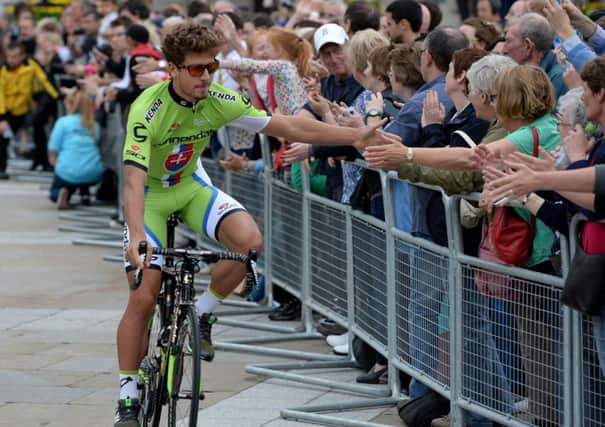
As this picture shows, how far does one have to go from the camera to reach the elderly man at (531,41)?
8.03 m

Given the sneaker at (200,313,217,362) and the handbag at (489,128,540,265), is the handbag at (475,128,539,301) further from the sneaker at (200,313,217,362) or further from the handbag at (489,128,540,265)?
the sneaker at (200,313,217,362)

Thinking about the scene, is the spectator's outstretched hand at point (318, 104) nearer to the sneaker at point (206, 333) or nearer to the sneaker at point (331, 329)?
the sneaker at point (206, 333)

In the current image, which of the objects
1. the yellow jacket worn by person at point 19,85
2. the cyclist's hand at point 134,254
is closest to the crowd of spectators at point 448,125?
the cyclist's hand at point 134,254

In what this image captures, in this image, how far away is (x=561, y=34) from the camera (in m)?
7.38

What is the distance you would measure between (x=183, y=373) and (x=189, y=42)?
164cm

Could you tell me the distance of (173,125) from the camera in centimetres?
661

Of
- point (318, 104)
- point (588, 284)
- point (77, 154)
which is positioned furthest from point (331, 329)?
point (77, 154)

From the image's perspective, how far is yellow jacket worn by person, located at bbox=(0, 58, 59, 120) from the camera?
20.8m

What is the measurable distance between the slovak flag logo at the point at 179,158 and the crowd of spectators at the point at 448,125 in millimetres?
880

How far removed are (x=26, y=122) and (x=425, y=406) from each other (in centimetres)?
1649

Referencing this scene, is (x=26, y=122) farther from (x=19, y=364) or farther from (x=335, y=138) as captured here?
(x=335, y=138)

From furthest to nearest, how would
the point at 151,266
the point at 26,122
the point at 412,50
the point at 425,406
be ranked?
1. the point at 26,122
2. the point at 412,50
3. the point at 425,406
4. the point at 151,266

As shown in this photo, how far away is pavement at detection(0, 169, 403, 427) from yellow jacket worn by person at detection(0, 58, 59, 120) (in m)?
7.22

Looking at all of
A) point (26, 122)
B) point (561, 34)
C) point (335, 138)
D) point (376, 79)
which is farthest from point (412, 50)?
point (26, 122)
